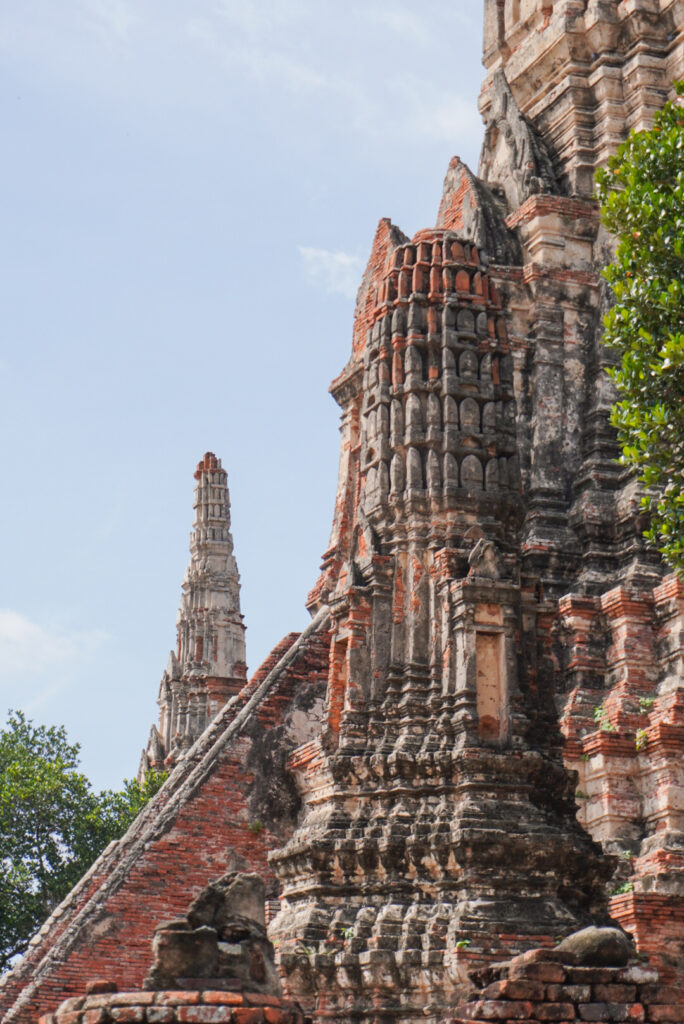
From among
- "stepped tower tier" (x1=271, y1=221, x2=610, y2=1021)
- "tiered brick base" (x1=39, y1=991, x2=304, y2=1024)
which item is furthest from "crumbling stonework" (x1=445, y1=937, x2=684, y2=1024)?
"stepped tower tier" (x1=271, y1=221, x2=610, y2=1021)

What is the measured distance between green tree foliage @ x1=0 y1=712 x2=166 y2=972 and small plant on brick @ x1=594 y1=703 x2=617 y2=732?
13555mm

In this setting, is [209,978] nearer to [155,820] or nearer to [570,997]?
[570,997]

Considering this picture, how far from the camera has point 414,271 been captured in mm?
15195

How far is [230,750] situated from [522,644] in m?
6.08

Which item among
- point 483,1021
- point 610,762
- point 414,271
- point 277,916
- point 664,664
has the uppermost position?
point 414,271

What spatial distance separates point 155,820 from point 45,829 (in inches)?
454

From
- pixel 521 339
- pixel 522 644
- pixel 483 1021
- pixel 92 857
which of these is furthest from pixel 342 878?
pixel 92 857

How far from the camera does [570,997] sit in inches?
353

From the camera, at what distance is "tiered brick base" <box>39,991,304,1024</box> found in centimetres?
782

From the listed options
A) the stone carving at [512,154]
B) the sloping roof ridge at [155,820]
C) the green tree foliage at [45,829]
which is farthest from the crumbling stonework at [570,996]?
the green tree foliage at [45,829]

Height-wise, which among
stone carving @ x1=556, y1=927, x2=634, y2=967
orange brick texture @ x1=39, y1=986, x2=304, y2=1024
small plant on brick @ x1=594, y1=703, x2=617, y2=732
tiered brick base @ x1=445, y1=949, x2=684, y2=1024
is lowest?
orange brick texture @ x1=39, y1=986, x2=304, y2=1024

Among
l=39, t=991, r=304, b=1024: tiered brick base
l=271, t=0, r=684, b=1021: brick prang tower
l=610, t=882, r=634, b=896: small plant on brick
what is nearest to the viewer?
l=39, t=991, r=304, b=1024: tiered brick base

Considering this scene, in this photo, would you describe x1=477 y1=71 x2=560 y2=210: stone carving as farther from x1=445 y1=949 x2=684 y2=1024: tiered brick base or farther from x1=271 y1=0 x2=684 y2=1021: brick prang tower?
x1=445 y1=949 x2=684 y2=1024: tiered brick base

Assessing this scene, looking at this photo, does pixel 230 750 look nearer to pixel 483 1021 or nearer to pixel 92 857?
pixel 483 1021
